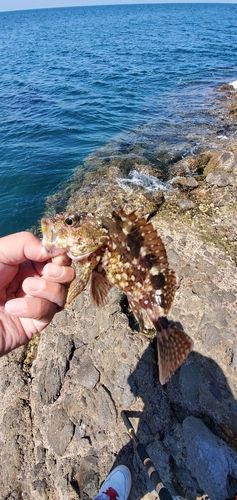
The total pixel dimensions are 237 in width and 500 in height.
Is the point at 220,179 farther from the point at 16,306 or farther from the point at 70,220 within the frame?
the point at 16,306

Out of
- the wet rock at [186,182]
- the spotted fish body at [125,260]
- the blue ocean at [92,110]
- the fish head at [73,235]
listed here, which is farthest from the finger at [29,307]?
the blue ocean at [92,110]

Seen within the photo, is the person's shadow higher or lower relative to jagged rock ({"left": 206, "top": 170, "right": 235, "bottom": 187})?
lower

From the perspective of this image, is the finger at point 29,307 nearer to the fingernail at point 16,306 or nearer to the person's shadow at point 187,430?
the fingernail at point 16,306

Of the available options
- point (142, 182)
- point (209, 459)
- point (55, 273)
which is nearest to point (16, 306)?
point (55, 273)

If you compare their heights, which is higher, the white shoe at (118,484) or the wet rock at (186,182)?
the wet rock at (186,182)

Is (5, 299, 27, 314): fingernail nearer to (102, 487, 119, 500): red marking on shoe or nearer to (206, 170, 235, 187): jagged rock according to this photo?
(102, 487, 119, 500): red marking on shoe

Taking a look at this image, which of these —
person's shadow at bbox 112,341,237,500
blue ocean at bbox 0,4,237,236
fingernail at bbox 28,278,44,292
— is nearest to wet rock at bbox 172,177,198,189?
blue ocean at bbox 0,4,237,236

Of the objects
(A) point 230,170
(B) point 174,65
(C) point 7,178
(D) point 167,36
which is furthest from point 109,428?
(D) point 167,36

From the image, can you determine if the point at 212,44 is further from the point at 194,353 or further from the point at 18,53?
the point at 194,353
